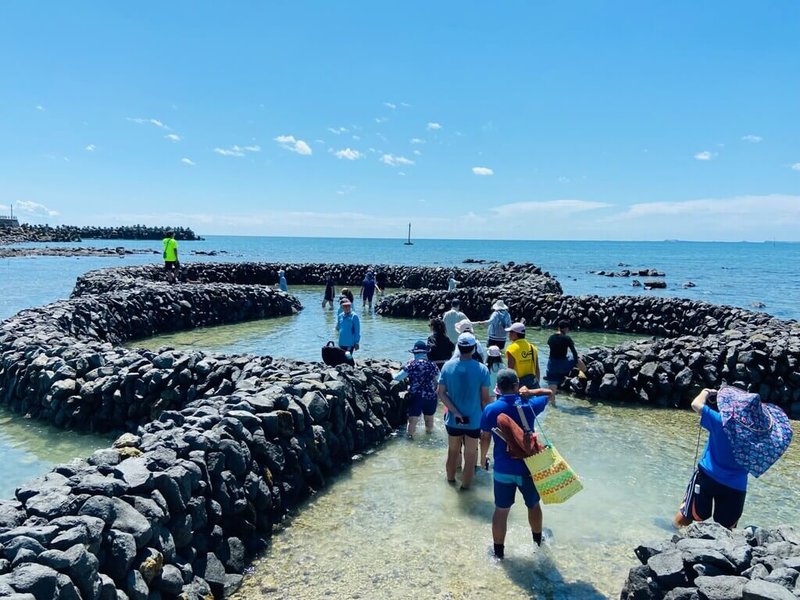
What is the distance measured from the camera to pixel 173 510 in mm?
5023

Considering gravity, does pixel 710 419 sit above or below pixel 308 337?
above

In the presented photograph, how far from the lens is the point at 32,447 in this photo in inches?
349

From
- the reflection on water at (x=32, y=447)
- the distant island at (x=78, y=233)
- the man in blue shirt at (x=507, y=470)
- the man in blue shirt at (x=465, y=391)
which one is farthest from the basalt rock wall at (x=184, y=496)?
the distant island at (x=78, y=233)

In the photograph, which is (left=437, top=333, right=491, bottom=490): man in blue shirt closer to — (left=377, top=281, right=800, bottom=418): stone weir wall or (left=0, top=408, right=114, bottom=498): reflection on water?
(left=377, top=281, right=800, bottom=418): stone weir wall

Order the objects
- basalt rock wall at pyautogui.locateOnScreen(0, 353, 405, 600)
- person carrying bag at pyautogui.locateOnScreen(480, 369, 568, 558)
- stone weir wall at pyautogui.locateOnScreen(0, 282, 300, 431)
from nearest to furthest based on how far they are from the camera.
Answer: basalt rock wall at pyautogui.locateOnScreen(0, 353, 405, 600)
person carrying bag at pyautogui.locateOnScreen(480, 369, 568, 558)
stone weir wall at pyautogui.locateOnScreen(0, 282, 300, 431)

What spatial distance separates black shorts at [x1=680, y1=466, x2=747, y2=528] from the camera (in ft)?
17.5

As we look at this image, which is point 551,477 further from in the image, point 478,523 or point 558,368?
point 558,368

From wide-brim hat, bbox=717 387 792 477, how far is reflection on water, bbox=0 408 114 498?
26.7ft

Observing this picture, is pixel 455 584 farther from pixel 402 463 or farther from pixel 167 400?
pixel 167 400

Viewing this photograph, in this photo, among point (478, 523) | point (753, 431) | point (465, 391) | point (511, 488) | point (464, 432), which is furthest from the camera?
point (464, 432)

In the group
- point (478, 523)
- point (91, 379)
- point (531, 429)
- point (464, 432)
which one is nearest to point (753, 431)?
point (531, 429)

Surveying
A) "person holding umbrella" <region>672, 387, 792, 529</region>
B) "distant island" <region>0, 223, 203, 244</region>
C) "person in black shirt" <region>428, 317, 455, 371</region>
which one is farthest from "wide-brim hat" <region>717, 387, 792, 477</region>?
"distant island" <region>0, 223, 203, 244</region>

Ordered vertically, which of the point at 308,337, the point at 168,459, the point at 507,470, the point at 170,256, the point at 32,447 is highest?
the point at 170,256

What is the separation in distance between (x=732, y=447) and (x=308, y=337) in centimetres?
1563
